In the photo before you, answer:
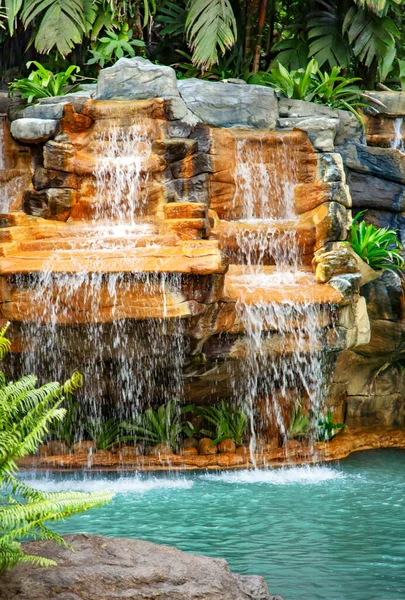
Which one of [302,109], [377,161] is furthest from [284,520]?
[302,109]

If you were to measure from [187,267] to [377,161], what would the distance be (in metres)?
4.20

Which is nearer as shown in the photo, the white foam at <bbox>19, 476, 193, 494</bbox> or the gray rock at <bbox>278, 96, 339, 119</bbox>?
the white foam at <bbox>19, 476, 193, 494</bbox>

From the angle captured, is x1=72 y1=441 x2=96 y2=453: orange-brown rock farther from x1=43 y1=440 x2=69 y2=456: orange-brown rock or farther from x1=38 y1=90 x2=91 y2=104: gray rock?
x1=38 y1=90 x2=91 y2=104: gray rock

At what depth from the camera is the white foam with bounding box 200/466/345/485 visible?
828cm

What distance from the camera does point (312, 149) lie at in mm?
10258

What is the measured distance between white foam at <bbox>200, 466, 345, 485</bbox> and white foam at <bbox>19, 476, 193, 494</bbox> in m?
0.47

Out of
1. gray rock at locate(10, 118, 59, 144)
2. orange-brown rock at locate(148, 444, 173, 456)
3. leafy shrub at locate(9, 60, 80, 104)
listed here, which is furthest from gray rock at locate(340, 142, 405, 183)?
orange-brown rock at locate(148, 444, 173, 456)

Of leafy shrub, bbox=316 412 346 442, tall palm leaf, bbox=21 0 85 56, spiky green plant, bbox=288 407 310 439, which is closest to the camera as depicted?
spiky green plant, bbox=288 407 310 439

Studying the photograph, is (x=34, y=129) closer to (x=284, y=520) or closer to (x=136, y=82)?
(x=136, y=82)

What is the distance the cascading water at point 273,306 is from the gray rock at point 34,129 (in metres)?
2.34

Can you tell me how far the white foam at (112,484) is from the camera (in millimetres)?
7863

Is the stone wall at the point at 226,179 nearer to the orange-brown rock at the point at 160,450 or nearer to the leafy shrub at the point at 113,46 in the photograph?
the orange-brown rock at the point at 160,450

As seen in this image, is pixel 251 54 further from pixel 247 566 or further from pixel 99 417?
pixel 247 566

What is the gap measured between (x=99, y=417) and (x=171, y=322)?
197cm
